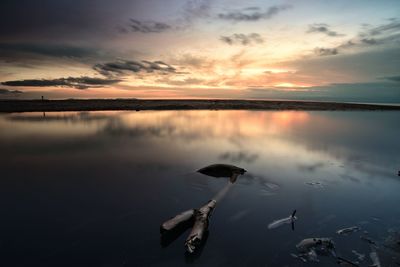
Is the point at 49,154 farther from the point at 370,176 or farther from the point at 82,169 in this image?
the point at 370,176

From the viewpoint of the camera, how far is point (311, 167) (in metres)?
16.9

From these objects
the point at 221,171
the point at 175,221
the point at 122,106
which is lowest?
the point at 221,171

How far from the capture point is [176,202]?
1095 cm

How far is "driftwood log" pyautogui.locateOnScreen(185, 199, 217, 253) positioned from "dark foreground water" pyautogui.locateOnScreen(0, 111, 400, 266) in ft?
0.88

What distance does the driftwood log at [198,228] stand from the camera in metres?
7.36

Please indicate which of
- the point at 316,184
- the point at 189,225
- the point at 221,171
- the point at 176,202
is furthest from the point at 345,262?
the point at 221,171

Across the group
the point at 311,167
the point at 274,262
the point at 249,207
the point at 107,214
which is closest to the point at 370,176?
the point at 311,167

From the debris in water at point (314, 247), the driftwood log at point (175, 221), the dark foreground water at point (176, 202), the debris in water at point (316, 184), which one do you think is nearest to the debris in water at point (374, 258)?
the dark foreground water at point (176, 202)

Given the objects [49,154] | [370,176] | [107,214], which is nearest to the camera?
[107,214]

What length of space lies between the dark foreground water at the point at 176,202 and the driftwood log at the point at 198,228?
0.27 metres

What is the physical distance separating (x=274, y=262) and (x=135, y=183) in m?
8.11

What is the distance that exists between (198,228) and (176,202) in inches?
120

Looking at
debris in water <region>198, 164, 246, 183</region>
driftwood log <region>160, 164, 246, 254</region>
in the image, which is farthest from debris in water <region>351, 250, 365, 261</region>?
debris in water <region>198, 164, 246, 183</region>

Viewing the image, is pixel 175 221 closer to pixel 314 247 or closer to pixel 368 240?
pixel 314 247
